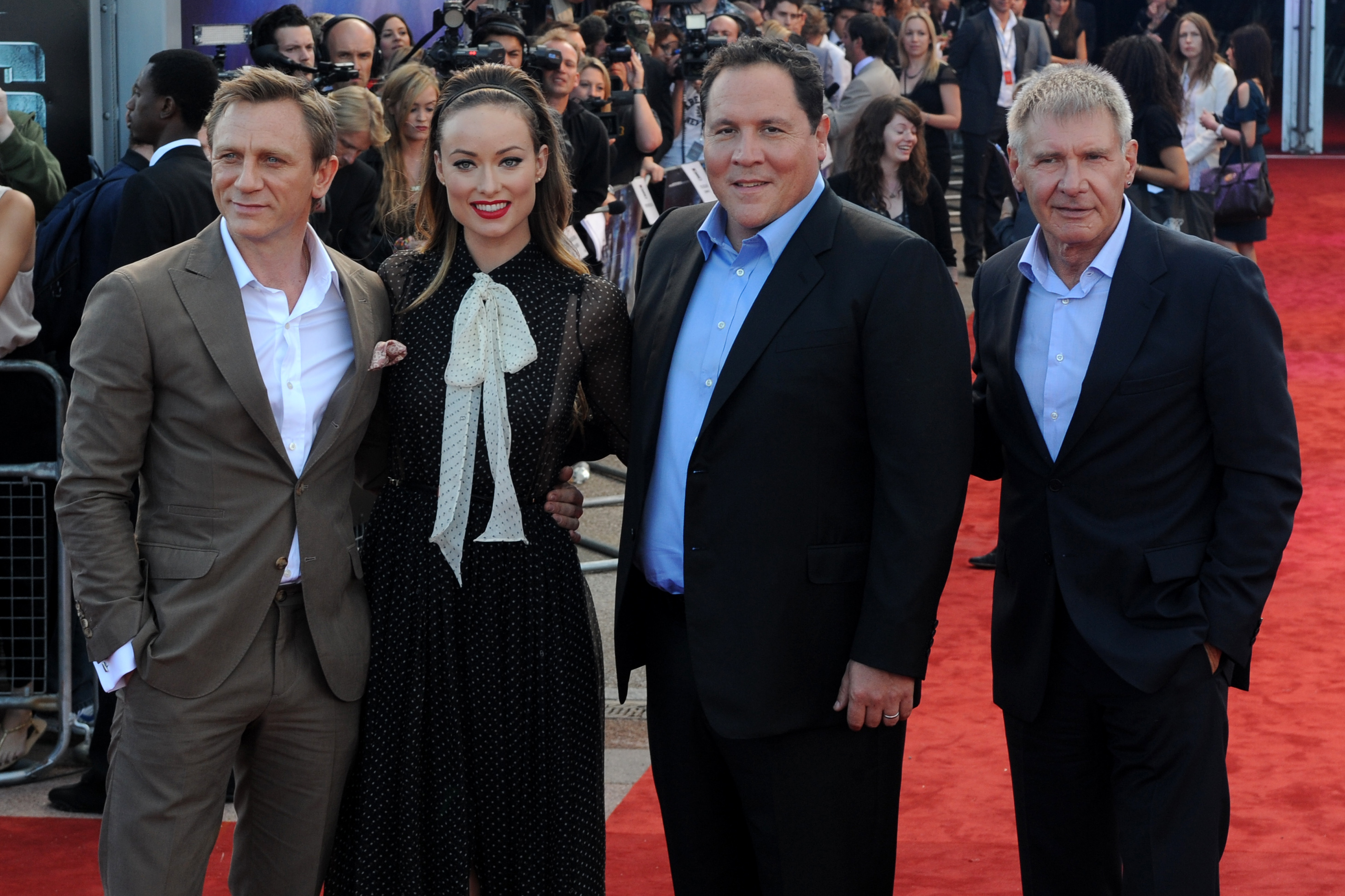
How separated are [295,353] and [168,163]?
177 centimetres

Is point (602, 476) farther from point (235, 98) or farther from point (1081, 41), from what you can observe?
point (1081, 41)

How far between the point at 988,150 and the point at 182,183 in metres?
7.71

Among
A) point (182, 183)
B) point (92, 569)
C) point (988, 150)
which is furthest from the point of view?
point (988, 150)

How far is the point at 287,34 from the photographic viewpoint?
601 cm

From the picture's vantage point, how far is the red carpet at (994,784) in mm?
3635

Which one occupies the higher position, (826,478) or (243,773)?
(826,478)

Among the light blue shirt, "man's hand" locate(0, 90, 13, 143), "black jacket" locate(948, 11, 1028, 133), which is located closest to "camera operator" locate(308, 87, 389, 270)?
"man's hand" locate(0, 90, 13, 143)

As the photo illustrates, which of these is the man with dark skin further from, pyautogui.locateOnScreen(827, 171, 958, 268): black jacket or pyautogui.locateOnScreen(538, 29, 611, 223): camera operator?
pyautogui.locateOnScreen(827, 171, 958, 268): black jacket

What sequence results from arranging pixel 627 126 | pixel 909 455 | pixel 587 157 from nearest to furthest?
1. pixel 909 455
2. pixel 587 157
3. pixel 627 126

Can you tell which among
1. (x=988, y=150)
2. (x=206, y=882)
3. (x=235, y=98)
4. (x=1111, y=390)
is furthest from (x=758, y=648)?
(x=988, y=150)

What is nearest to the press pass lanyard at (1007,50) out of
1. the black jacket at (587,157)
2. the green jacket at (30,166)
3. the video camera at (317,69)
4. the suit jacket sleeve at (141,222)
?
the black jacket at (587,157)

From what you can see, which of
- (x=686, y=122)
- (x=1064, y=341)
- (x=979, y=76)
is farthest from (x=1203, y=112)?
(x=1064, y=341)

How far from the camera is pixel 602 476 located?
7426 mm

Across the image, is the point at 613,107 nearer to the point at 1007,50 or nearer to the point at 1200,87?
the point at 1200,87
